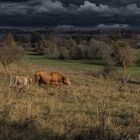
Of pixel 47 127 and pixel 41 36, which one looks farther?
pixel 41 36

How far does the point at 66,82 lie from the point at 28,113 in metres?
22.6

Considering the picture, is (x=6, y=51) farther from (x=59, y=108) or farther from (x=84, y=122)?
(x=84, y=122)

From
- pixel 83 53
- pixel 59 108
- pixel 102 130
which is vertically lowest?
pixel 83 53

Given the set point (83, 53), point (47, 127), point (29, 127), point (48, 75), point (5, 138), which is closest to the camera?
point (5, 138)

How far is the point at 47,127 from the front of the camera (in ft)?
27.9

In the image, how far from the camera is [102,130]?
735cm

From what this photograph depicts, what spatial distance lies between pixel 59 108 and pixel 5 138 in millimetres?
6088

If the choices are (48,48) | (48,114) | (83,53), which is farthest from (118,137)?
(48,48)

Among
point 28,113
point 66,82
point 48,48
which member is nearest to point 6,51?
point 66,82

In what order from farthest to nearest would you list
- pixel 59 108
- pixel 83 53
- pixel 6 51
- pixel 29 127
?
pixel 83 53 < pixel 6 51 < pixel 59 108 < pixel 29 127

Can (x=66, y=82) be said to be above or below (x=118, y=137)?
below

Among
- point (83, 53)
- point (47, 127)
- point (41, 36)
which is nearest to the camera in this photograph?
point (47, 127)

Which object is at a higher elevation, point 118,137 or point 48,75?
point 118,137

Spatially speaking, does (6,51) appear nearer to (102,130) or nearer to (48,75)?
(48,75)
